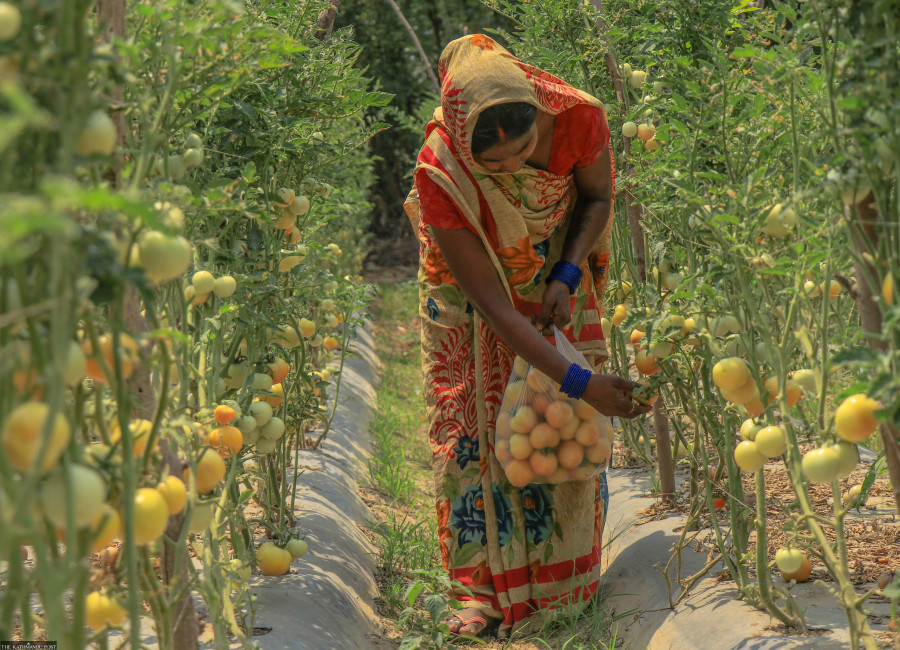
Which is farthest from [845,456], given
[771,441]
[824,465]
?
[771,441]

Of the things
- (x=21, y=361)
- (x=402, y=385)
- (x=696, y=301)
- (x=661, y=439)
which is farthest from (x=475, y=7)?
(x=21, y=361)

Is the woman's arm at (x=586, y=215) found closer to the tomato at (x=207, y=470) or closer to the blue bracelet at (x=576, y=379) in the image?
the blue bracelet at (x=576, y=379)

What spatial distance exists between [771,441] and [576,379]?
29.5 inches

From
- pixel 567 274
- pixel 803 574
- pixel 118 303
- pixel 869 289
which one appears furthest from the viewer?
pixel 567 274

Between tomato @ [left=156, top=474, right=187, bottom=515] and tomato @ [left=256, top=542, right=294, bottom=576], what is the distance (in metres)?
1.28

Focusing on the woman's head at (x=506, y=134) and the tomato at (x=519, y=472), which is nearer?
the woman's head at (x=506, y=134)

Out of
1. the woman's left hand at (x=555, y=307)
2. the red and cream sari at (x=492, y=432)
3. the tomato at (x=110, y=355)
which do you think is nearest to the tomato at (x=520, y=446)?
the red and cream sari at (x=492, y=432)

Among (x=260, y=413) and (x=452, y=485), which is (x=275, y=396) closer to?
(x=260, y=413)

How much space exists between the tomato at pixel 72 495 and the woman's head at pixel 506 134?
1.50 m

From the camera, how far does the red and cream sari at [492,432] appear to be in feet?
7.93

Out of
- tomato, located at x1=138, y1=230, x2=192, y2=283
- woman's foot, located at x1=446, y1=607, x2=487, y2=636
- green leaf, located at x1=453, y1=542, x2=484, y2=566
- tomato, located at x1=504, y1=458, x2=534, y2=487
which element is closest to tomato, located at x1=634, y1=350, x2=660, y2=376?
tomato, located at x1=504, y1=458, x2=534, y2=487

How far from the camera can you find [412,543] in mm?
2932

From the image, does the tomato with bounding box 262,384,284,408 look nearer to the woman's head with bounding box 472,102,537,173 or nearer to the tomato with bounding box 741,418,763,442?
the woman's head with bounding box 472,102,537,173

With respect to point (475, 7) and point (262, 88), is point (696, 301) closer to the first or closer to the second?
point (262, 88)
